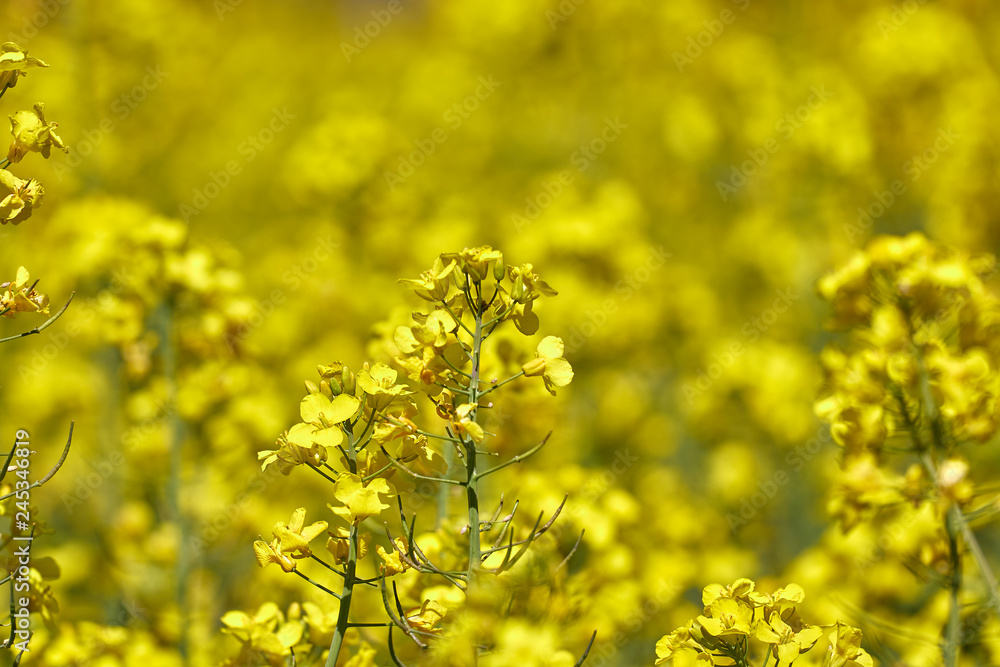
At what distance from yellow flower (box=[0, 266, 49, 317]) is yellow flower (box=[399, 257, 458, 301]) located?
2.38ft

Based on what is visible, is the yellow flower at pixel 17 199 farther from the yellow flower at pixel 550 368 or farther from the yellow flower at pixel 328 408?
the yellow flower at pixel 550 368

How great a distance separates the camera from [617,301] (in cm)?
531

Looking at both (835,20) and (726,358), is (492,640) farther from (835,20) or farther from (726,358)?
(835,20)

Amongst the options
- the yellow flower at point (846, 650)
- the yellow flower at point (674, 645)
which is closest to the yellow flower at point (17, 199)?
the yellow flower at point (674, 645)

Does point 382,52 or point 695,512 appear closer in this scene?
point 695,512

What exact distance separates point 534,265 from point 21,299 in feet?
11.7

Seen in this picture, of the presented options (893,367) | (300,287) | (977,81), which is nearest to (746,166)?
(977,81)

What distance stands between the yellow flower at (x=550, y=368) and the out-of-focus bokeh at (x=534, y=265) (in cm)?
89

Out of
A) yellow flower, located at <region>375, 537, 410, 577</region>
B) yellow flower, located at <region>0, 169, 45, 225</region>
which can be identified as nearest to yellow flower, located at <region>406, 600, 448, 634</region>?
yellow flower, located at <region>375, 537, 410, 577</region>

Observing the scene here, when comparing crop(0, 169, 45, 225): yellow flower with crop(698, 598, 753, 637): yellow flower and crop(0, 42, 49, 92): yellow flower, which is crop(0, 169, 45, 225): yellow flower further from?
crop(698, 598, 753, 637): yellow flower

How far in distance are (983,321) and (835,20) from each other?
14.0 m

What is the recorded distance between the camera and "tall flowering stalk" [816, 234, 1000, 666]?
225 cm

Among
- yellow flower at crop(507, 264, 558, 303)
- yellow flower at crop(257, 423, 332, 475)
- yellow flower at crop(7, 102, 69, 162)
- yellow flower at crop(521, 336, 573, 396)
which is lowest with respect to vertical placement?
yellow flower at crop(257, 423, 332, 475)

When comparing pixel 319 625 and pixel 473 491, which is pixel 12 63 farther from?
pixel 319 625
